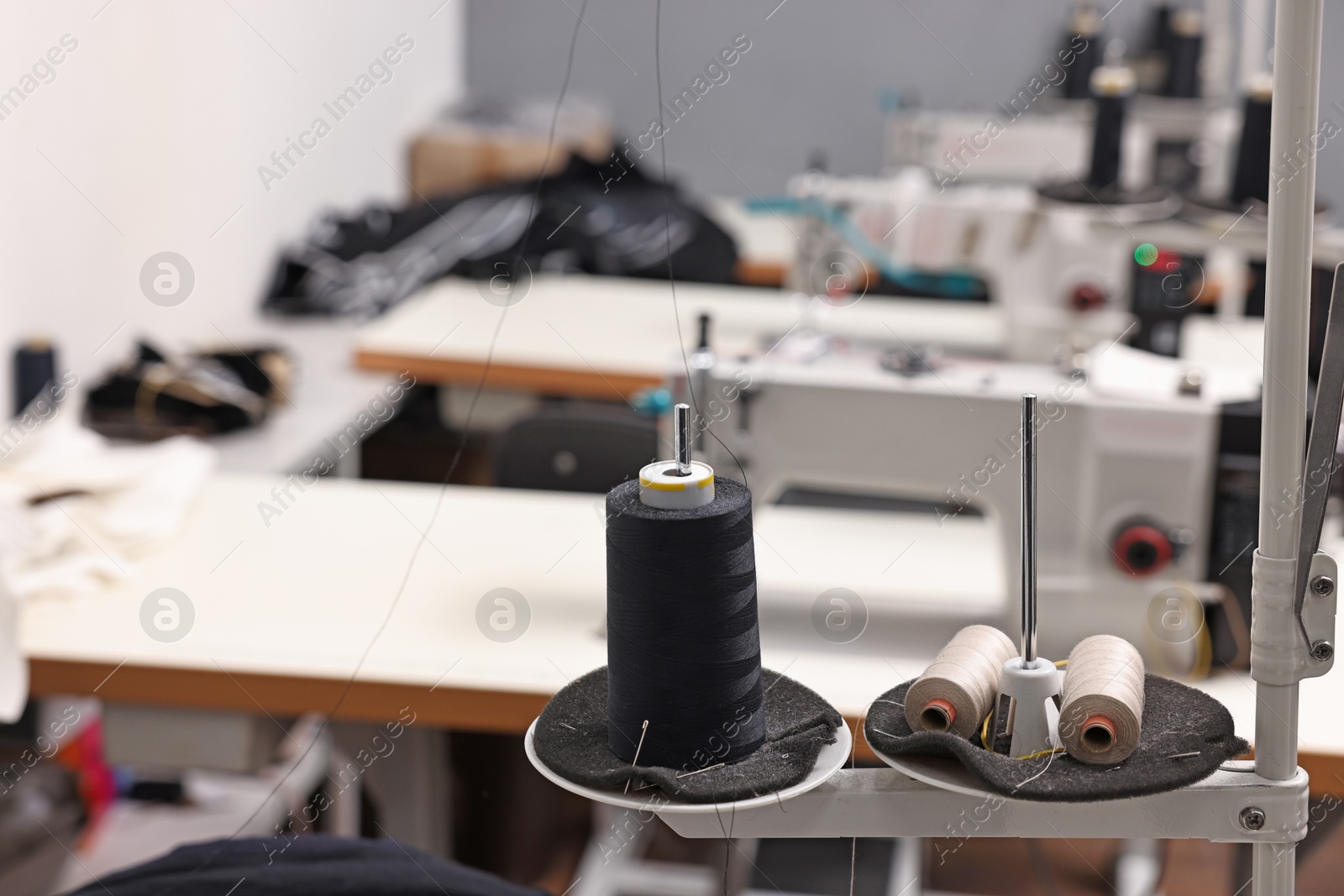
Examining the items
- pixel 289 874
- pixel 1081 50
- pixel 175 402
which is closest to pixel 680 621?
pixel 289 874

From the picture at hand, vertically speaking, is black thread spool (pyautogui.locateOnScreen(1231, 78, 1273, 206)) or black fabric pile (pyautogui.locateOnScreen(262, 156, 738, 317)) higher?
black thread spool (pyautogui.locateOnScreen(1231, 78, 1273, 206))

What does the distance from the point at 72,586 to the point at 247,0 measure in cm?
228

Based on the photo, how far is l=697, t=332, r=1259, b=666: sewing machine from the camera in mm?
1572

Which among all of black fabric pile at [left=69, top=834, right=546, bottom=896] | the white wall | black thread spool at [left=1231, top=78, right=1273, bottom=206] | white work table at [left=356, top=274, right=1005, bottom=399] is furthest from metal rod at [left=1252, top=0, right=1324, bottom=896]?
the white wall

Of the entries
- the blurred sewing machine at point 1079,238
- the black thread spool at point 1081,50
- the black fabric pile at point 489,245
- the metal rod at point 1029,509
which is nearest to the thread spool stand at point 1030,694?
the metal rod at point 1029,509

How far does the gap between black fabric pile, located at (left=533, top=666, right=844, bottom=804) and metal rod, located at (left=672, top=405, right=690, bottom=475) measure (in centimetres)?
17

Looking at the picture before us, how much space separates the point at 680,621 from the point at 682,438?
0.11 m

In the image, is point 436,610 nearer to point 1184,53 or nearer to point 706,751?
point 706,751

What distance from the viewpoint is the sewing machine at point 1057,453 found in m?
1.57

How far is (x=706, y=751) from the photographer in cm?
81

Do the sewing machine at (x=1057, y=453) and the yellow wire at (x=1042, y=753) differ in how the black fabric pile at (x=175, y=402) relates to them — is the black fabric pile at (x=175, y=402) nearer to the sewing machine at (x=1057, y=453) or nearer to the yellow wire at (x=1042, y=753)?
the sewing machine at (x=1057, y=453)

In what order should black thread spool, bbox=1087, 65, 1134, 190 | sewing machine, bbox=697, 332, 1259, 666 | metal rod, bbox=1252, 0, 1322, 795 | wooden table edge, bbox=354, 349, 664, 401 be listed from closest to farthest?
metal rod, bbox=1252, 0, 1322, 795 < sewing machine, bbox=697, 332, 1259, 666 < black thread spool, bbox=1087, 65, 1134, 190 < wooden table edge, bbox=354, 349, 664, 401

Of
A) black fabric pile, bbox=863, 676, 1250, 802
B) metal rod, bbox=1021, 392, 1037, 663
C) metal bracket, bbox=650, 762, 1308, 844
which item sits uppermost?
metal rod, bbox=1021, 392, 1037, 663

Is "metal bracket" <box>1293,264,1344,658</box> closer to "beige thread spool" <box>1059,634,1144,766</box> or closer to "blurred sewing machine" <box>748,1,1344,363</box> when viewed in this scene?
"beige thread spool" <box>1059,634,1144,766</box>
